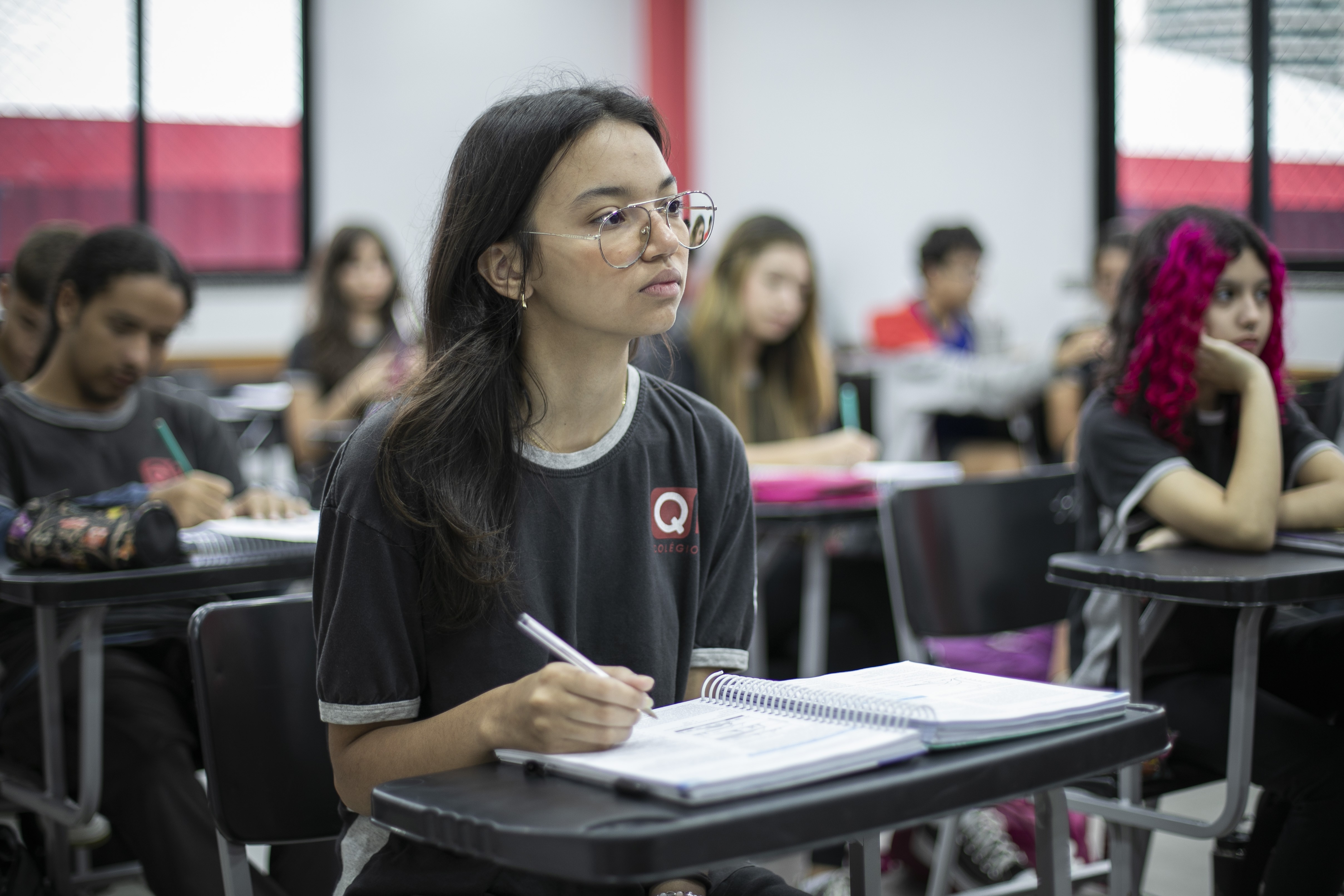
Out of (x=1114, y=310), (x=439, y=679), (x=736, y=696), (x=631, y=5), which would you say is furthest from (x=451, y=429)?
(x=631, y=5)

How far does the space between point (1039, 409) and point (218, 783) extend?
354cm

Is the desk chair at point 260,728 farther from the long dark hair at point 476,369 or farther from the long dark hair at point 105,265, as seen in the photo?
the long dark hair at point 105,265

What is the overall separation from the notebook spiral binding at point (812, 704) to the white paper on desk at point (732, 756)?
0.01 metres

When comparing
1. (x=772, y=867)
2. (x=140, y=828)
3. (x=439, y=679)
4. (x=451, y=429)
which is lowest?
(x=772, y=867)

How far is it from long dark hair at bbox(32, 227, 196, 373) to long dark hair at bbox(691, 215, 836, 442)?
1158mm

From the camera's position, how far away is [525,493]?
3.59 ft

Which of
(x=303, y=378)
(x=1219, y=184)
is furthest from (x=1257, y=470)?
(x=1219, y=184)

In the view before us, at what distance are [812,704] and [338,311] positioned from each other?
3.49 metres

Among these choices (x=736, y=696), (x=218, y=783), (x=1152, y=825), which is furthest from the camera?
(x=1152, y=825)

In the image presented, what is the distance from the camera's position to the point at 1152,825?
151cm

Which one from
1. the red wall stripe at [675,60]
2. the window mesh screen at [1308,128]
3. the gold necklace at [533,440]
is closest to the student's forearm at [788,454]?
the gold necklace at [533,440]

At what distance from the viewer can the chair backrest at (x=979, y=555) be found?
1.93 meters

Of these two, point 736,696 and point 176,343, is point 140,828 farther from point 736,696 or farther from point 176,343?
point 176,343

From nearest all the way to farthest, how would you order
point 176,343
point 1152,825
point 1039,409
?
point 1152,825, point 1039,409, point 176,343
